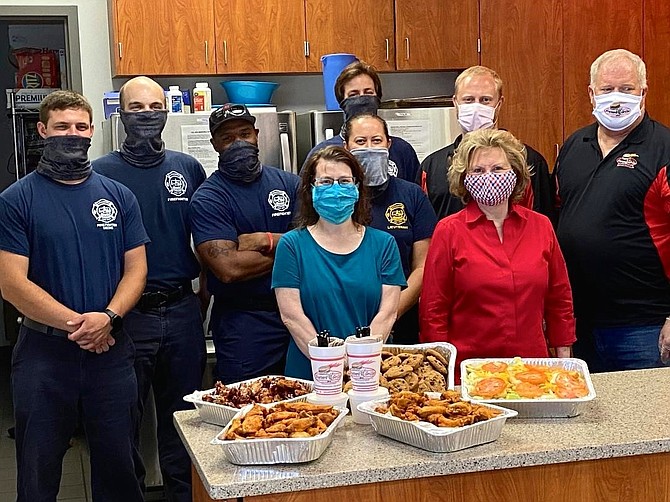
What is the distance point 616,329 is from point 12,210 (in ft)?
7.20

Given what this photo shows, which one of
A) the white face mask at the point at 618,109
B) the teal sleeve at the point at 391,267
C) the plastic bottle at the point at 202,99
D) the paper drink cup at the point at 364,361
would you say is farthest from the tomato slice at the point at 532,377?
the plastic bottle at the point at 202,99

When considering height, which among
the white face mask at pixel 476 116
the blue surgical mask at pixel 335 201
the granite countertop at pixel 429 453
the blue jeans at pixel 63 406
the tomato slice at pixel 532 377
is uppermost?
the white face mask at pixel 476 116

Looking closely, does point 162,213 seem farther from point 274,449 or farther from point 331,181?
point 274,449

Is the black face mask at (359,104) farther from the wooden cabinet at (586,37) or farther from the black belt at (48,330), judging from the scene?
the wooden cabinet at (586,37)

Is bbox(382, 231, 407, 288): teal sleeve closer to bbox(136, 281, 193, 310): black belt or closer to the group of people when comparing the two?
the group of people

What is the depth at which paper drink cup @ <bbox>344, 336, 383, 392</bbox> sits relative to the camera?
2.24 metres

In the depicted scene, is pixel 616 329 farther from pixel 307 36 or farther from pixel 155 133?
pixel 307 36

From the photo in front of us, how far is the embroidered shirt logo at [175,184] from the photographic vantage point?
3.52 meters

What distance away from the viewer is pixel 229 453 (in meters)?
2.00

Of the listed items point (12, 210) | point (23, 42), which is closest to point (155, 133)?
point (12, 210)

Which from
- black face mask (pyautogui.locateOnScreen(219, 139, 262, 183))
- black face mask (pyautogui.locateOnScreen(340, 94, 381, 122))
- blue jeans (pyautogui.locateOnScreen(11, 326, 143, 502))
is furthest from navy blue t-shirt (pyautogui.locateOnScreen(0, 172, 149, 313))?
black face mask (pyautogui.locateOnScreen(340, 94, 381, 122))

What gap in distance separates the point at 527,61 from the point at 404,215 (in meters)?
2.57

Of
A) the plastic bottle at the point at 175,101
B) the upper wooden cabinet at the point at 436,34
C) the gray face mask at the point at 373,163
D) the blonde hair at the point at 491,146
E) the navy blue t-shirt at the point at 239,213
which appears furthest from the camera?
the upper wooden cabinet at the point at 436,34

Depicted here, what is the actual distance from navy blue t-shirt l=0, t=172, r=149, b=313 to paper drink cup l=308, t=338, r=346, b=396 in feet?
3.91
